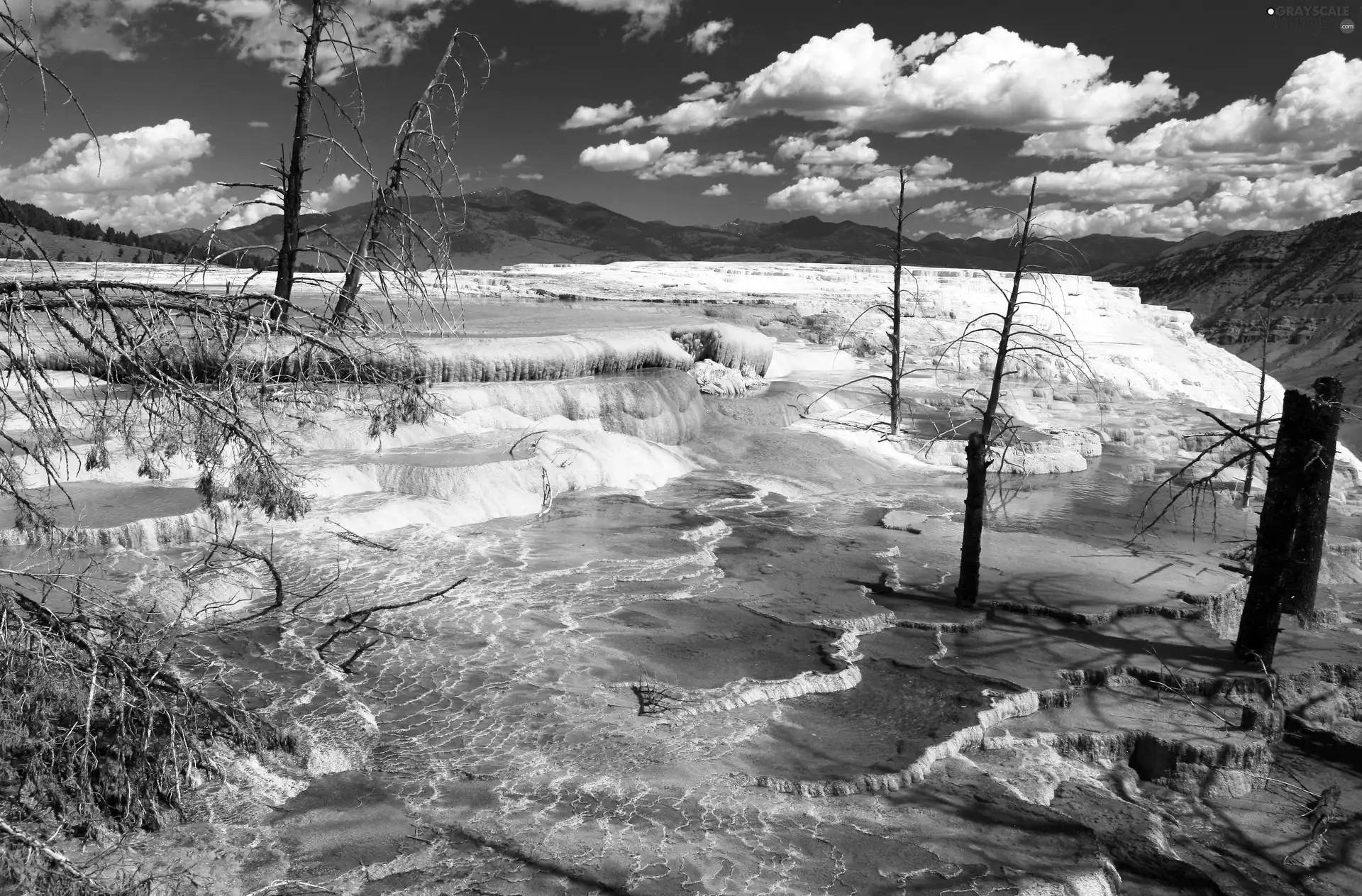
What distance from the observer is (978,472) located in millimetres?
8875

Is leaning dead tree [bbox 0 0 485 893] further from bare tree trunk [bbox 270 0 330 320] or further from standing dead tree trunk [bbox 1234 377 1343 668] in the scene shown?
standing dead tree trunk [bbox 1234 377 1343 668]

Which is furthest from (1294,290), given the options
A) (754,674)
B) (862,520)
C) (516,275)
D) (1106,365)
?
(754,674)

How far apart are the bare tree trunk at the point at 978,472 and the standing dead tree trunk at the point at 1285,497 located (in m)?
2.25

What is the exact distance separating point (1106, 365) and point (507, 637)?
29232mm

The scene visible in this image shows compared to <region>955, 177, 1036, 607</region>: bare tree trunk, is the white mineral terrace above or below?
below

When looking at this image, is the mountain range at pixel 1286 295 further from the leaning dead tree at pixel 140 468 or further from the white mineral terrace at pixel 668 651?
the leaning dead tree at pixel 140 468

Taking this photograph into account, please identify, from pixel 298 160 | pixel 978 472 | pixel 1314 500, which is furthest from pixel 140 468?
pixel 1314 500

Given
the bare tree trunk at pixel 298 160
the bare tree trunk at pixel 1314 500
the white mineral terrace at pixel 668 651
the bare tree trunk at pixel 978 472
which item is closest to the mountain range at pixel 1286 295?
the white mineral terrace at pixel 668 651

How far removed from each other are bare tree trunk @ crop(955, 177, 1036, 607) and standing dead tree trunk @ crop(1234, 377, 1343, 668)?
2.25 metres

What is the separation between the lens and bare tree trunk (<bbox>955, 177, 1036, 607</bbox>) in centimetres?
860

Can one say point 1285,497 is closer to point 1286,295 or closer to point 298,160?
point 298,160

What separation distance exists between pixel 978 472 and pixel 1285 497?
8.20 ft

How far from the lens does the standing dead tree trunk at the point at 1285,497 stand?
7.19 meters

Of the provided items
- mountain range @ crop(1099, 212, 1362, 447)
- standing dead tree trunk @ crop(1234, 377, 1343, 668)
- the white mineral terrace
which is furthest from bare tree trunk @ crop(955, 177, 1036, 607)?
mountain range @ crop(1099, 212, 1362, 447)
